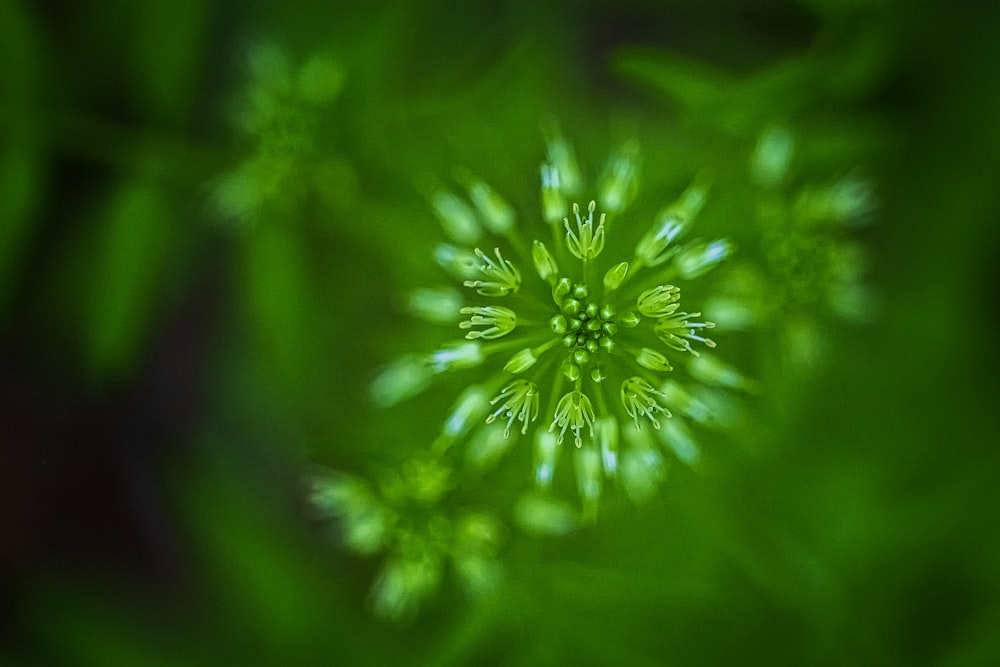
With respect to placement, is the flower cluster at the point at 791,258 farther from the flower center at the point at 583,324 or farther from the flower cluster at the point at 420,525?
the flower cluster at the point at 420,525

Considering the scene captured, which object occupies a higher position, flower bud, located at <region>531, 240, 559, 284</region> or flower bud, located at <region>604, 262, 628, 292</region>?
flower bud, located at <region>531, 240, 559, 284</region>

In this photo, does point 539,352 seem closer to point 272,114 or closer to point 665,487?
point 665,487

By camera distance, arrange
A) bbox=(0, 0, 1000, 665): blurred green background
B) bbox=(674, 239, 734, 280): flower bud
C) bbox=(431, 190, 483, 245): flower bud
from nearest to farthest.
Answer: bbox=(674, 239, 734, 280): flower bud, bbox=(431, 190, 483, 245): flower bud, bbox=(0, 0, 1000, 665): blurred green background

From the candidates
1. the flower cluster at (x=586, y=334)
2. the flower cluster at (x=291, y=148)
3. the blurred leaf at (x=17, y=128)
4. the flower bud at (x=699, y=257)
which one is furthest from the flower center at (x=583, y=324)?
the blurred leaf at (x=17, y=128)

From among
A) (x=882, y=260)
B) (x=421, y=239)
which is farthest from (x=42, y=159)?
(x=882, y=260)

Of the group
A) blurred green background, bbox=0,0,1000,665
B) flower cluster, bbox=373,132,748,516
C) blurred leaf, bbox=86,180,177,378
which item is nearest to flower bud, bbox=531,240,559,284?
flower cluster, bbox=373,132,748,516

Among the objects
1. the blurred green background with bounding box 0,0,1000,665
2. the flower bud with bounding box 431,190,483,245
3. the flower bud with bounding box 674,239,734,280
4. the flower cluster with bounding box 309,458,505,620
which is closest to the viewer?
the flower bud with bounding box 674,239,734,280

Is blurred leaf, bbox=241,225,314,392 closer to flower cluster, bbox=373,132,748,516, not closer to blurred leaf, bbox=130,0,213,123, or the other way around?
blurred leaf, bbox=130,0,213,123
